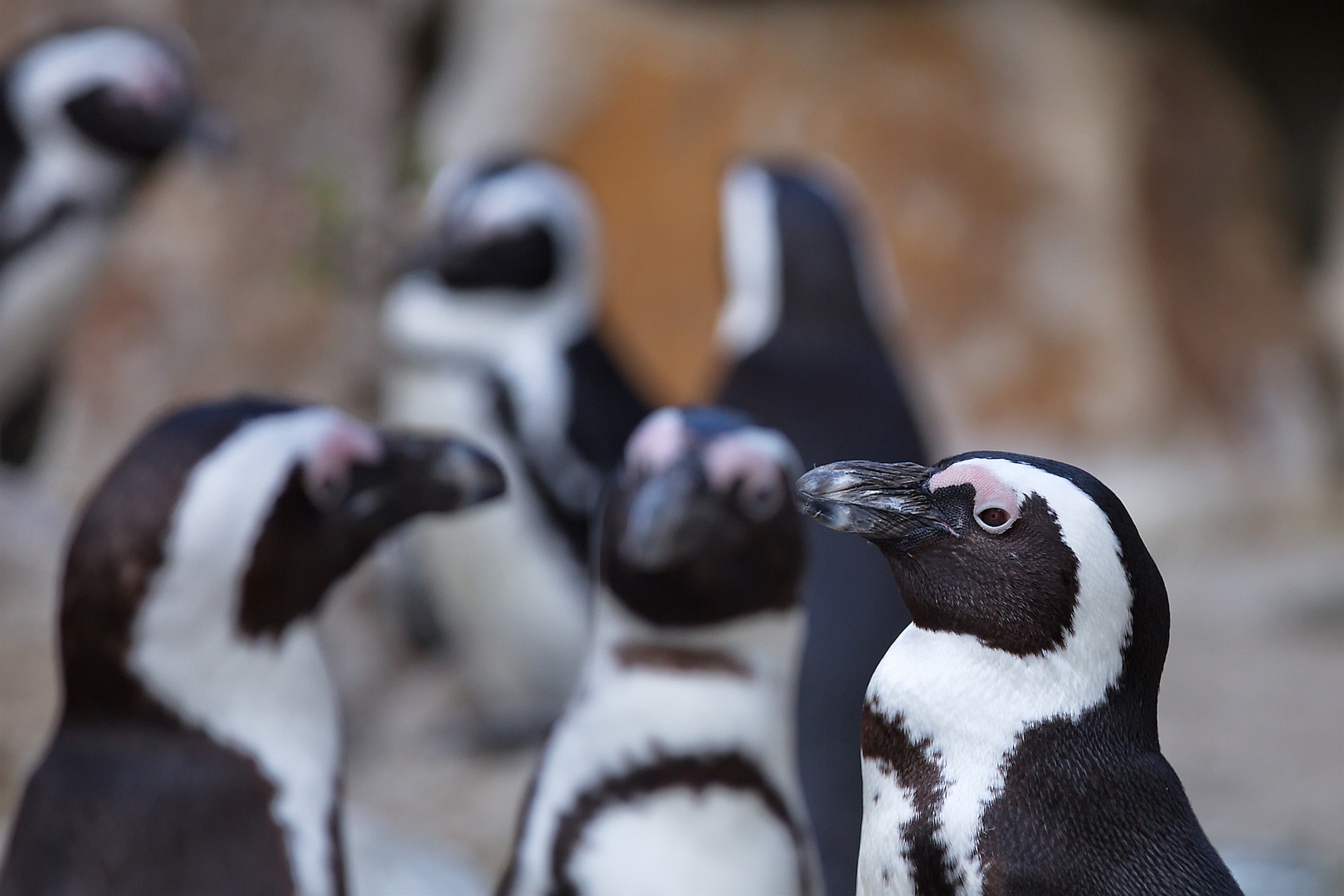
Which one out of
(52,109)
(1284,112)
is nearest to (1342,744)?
(52,109)

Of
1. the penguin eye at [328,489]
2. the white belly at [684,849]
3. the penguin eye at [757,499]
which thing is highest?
the penguin eye at [757,499]

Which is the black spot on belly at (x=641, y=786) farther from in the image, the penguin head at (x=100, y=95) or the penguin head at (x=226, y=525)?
the penguin head at (x=100, y=95)

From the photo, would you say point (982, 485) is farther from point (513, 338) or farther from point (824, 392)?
point (513, 338)

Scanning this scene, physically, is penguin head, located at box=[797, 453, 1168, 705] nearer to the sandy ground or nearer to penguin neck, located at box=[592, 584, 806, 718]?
Result: penguin neck, located at box=[592, 584, 806, 718]

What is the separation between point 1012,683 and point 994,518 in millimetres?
126

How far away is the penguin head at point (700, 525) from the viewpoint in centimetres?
168

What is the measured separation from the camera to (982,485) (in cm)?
118

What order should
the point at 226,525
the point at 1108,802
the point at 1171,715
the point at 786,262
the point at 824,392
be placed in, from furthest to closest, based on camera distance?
1. the point at 1171,715
2. the point at 786,262
3. the point at 824,392
4. the point at 226,525
5. the point at 1108,802

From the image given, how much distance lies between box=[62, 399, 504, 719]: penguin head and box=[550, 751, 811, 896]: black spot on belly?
370 millimetres

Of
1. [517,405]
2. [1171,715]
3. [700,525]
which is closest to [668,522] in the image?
[700,525]

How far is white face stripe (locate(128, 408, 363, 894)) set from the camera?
1.53 metres

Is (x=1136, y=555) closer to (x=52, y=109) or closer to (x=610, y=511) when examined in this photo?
(x=610, y=511)

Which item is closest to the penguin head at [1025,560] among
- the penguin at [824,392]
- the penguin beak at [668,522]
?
the penguin beak at [668,522]

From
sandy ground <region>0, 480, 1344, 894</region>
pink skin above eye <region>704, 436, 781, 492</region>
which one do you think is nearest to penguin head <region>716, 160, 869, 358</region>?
sandy ground <region>0, 480, 1344, 894</region>
